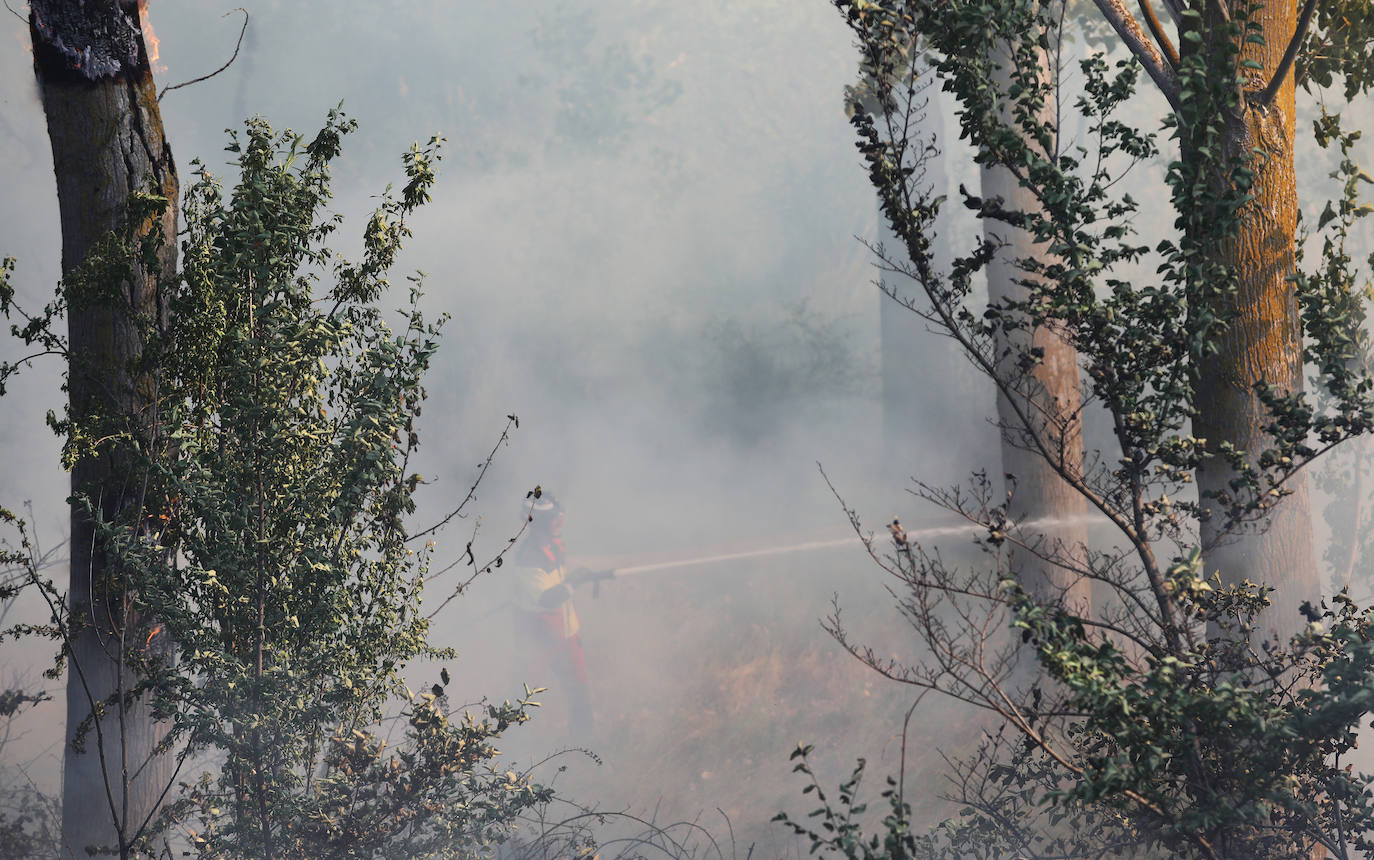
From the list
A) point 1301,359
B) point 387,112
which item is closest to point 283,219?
point 1301,359

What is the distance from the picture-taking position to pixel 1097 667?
2520mm

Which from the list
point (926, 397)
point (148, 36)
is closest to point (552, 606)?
point (148, 36)

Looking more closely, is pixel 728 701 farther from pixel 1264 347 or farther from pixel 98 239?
pixel 98 239

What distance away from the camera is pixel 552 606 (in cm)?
885

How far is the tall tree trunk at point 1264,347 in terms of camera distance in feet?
12.2

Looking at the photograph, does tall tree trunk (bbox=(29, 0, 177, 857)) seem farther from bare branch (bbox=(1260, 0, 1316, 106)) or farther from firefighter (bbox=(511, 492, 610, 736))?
firefighter (bbox=(511, 492, 610, 736))

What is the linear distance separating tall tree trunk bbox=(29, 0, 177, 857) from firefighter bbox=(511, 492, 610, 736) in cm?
478

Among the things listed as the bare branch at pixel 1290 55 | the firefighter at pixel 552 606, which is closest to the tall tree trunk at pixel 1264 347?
the bare branch at pixel 1290 55

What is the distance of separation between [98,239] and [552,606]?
5.88 metres

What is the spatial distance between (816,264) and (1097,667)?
16.4 meters

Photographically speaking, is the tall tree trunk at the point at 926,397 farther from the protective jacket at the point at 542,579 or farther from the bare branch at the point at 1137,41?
the bare branch at the point at 1137,41

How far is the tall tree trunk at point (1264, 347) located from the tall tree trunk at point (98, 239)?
426 centimetres

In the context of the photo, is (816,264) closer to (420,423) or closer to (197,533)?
(420,423)

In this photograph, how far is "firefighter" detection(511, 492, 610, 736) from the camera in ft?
28.8
